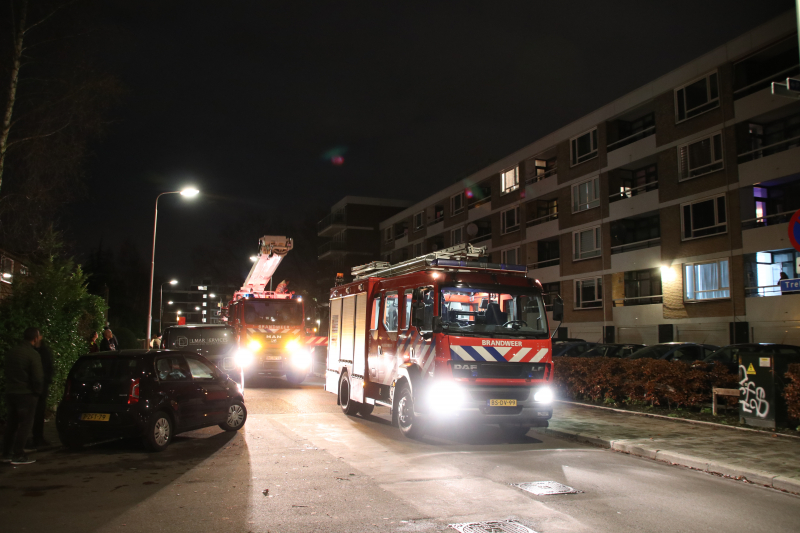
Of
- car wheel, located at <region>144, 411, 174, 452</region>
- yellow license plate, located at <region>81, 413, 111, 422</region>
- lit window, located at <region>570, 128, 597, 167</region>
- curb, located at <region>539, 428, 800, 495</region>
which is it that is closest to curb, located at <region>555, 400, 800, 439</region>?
curb, located at <region>539, 428, 800, 495</region>

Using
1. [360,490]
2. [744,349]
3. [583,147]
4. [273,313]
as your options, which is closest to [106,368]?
[360,490]

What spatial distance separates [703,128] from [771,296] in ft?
24.2

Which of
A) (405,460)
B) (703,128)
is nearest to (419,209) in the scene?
(703,128)

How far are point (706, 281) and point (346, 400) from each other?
1833 centimetres

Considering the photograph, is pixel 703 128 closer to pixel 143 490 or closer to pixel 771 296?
pixel 771 296

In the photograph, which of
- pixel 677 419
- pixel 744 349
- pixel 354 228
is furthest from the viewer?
pixel 354 228

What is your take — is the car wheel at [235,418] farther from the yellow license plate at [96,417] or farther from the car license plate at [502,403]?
the car license plate at [502,403]

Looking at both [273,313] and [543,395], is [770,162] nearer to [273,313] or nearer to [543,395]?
[543,395]

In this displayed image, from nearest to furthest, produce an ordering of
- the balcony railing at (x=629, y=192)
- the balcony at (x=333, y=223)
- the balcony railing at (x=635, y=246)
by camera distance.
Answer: the balcony railing at (x=635, y=246) < the balcony railing at (x=629, y=192) < the balcony at (x=333, y=223)

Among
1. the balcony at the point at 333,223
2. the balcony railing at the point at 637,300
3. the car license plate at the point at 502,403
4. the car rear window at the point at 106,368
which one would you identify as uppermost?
the balcony at the point at 333,223

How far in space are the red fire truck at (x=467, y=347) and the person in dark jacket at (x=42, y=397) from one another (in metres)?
5.37

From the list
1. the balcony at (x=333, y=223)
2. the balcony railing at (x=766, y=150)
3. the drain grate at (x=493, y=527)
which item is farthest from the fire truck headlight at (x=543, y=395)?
the balcony at (x=333, y=223)

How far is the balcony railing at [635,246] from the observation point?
94.6 ft

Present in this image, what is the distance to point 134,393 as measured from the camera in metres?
8.94
